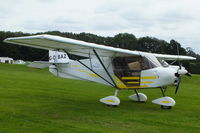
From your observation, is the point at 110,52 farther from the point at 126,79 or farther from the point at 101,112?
the point at 101,112

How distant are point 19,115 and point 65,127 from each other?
6.84 ft

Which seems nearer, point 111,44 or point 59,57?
point 59,57

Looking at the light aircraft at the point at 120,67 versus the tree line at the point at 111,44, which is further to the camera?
the tree line at the point at 111,44

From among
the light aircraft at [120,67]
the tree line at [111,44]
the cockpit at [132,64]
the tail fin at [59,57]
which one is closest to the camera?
the light aircraft at [120,67]

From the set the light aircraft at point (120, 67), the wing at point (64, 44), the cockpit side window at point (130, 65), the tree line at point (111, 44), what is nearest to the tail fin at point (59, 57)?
the light aircraft at point (120, 67)

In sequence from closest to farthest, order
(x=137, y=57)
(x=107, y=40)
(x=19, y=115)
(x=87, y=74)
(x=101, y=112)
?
(x=19, y=115)
(x=101, y=112)
(x=137, y=57)
(x=87, y=74)
(x=107, y=40)

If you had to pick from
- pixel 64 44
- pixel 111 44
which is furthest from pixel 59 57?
pixel 111 44

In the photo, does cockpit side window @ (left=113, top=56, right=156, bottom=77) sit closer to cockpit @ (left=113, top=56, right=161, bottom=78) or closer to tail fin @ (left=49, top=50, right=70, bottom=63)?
cockpit @ (left=113, top=56, right=161, bottom=78)

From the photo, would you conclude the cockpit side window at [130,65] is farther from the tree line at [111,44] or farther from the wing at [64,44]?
the tree line at [111,44]

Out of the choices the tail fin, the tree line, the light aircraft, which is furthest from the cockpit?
the tree line

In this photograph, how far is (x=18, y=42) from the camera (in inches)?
393

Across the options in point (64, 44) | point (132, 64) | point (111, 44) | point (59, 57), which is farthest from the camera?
point (111, 44)

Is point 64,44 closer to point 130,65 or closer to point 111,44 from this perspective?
point 130,65

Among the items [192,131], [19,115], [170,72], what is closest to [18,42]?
[19,115]
